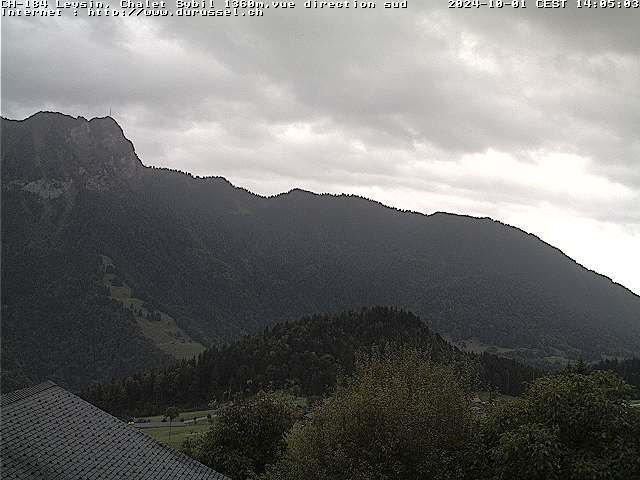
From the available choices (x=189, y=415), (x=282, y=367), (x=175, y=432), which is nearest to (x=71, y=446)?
(x=175, y=432)

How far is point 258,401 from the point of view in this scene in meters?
Answer: 35.3

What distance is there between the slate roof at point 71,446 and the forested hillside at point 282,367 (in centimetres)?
5158

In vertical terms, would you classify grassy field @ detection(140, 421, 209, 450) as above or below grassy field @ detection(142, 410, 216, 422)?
above

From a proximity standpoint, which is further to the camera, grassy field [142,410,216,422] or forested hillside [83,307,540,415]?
forested hillside [83,307,540,415]

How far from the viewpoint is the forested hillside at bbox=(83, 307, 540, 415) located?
256 ft

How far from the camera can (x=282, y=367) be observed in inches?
3305

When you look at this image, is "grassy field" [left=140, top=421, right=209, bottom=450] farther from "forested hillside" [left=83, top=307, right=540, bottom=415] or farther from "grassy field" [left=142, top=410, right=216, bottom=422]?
"forested hillside" [left=83, top=307, right=540, bottom=415]

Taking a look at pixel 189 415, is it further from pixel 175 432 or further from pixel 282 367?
pixel 282 367

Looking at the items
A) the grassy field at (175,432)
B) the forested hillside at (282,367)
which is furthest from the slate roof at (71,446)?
the forested hillside at (282,367)

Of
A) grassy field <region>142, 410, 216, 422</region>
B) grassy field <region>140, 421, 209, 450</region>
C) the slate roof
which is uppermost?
the slate roof

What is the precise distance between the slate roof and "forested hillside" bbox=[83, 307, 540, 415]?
51581 millimetres

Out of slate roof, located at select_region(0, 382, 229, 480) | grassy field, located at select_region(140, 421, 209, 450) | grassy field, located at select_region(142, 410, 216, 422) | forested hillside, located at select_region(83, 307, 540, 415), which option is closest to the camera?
slate roof, located at select_region(0, 382, 229, 480)

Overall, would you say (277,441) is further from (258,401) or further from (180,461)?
(180,461)

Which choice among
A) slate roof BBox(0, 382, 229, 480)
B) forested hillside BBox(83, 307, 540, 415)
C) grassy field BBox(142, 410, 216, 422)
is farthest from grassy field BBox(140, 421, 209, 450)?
slate roof BBox(0, 382, 229, 480)
